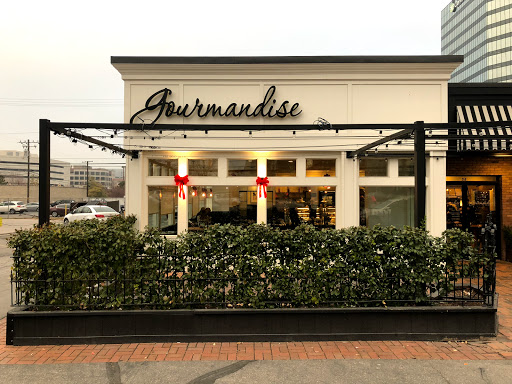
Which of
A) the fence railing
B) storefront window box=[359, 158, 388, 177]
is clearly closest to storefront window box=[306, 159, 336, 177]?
storefront window box=[359, 158, 388, 177]

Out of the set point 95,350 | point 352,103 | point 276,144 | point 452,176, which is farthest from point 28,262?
point 452,176

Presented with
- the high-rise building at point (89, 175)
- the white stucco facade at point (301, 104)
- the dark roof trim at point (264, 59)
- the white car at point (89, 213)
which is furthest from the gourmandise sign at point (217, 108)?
the high-rise building at point (89, 175)

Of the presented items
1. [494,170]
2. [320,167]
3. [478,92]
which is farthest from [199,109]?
[494,170]

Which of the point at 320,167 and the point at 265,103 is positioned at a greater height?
the point at 265,103

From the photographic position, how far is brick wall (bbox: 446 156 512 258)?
1018 cm

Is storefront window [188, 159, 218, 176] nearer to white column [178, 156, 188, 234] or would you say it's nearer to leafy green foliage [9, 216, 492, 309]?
white column [178, 156, 188, 234]

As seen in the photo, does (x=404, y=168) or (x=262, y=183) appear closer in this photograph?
(x=262, y=183)

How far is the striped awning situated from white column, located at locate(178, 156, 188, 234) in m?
7.25

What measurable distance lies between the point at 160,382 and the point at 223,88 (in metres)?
7.08

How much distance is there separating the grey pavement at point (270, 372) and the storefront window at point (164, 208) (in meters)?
5.18

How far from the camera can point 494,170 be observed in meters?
10.2

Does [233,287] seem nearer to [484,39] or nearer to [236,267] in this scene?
[236,267]

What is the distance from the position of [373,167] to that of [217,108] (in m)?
4.59

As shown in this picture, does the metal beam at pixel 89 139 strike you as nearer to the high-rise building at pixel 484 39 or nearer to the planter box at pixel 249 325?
the planter box at pixel 249 325
